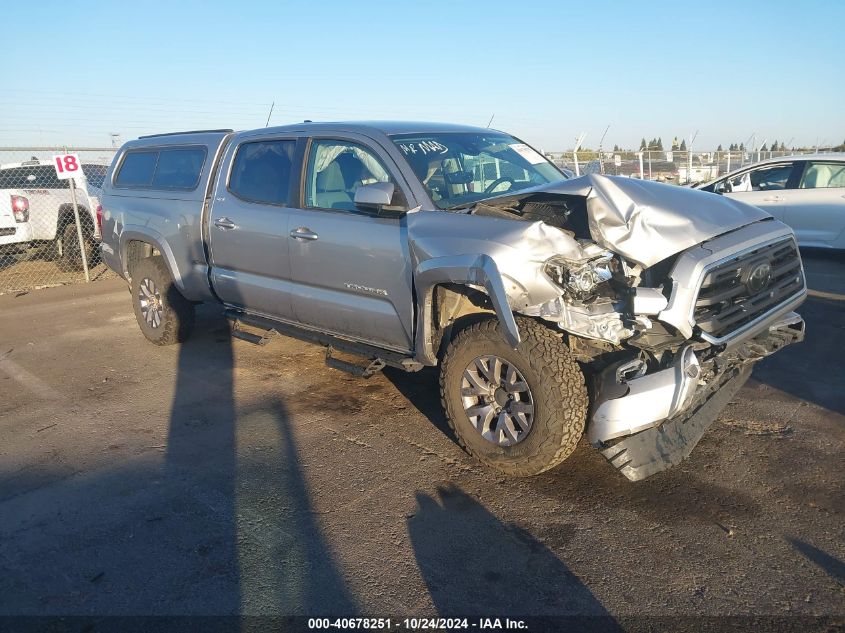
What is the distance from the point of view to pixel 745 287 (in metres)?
3.77

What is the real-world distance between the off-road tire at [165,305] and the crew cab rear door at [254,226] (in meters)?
0.89

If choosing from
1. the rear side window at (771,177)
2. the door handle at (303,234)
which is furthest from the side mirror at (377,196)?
the rear side window at (771,177)

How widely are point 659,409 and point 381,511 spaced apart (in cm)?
154

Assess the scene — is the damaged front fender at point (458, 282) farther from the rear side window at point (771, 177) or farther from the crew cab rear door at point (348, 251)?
the rear side window at point (771, 177)

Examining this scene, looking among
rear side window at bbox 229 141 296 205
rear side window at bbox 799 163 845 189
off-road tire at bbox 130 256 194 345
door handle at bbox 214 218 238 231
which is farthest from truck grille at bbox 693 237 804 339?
Result: rear side window at bbox 799 163 845 189

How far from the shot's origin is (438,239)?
389cm

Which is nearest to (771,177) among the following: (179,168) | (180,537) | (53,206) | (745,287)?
(745,287)

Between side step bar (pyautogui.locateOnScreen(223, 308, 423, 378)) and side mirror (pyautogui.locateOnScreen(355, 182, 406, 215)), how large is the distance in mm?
993

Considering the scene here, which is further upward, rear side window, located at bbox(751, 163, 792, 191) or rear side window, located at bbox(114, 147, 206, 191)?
rear side window, located at bbox(114, 147, 206, 191)

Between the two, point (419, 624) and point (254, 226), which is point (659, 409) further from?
point (254, 226)

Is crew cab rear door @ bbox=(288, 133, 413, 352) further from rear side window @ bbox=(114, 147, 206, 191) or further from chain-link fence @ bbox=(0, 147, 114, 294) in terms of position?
chain-link fence @ bbox=(0, 147, 114, 294)

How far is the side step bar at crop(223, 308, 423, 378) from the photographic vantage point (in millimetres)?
4477

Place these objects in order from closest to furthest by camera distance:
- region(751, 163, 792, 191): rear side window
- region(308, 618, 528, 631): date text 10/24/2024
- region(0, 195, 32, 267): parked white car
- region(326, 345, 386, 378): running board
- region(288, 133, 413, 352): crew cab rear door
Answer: region(308, 618, 528, 631): date text 10/24/2024, region(288, 133, 413, 352): crew cab rear door, region(326, 345, 386, 378): running board, region(751, 163, 792, 191): rear side window, region(0, 195, 32, 267): parked white car

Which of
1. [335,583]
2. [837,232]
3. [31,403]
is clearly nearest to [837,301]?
[837,232]
